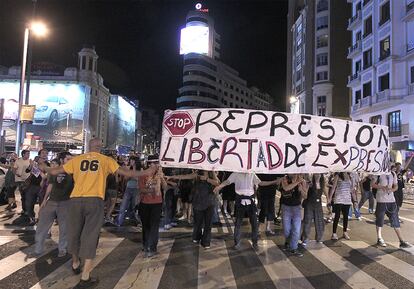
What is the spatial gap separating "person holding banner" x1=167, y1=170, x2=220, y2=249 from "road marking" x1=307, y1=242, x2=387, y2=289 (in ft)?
6.63

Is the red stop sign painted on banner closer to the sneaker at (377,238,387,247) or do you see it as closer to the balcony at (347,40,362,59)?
the sneaker at (377,238,387,247)

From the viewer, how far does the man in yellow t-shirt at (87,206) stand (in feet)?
19.0

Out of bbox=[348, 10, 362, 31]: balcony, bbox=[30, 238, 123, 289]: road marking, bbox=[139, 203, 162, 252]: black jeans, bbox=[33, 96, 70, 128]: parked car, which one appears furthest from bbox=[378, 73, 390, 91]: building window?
bbox=[33, 96, 70, 128]: parked car

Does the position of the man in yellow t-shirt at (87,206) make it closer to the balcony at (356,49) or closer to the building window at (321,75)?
the balcony at (356,49)

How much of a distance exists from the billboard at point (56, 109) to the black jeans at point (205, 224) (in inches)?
2448

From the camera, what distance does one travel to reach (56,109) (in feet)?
226

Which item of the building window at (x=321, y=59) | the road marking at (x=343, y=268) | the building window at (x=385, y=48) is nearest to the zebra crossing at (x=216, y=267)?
the road marking at (x=343, y=268)

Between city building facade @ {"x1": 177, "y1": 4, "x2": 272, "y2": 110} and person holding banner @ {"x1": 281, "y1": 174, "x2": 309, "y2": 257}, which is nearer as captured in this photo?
person holding banner @ {"x1": 281, "y1": 174, "x2": 309, "y2": 257}

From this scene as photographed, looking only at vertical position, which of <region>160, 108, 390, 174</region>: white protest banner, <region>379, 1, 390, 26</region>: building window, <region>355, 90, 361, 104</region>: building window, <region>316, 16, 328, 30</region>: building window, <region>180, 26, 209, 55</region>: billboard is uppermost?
<region>180, 26, 209, 55</region>: billboard

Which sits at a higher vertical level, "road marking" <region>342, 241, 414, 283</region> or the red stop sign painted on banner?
the red stop sign painted on banner

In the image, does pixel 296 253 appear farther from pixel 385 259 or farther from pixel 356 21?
pixel 356 21

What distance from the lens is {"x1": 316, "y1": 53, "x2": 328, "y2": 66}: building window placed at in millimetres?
60653

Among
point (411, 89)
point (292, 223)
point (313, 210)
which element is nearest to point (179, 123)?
point (292, 223)

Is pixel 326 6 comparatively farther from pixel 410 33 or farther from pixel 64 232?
pixel 64 232
